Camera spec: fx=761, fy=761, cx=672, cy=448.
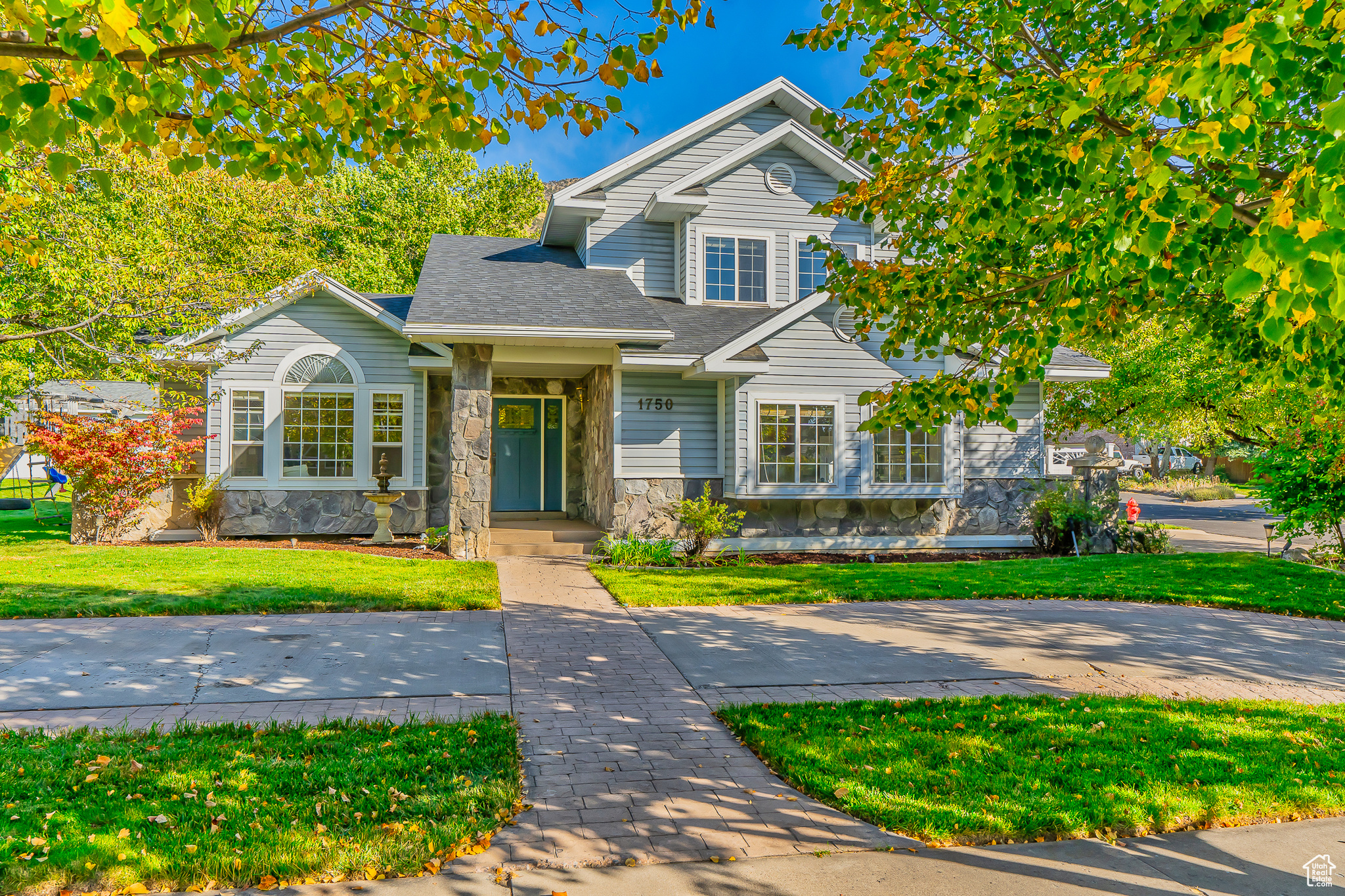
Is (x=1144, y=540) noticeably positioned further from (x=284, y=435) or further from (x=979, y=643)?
(x=284, y=435)

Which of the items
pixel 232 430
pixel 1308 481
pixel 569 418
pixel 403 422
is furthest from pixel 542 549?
pixel 1308 481

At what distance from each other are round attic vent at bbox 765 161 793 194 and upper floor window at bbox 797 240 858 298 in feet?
3.43

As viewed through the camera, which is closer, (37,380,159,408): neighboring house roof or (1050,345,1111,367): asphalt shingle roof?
(37,380,159,408): neighboring house roof

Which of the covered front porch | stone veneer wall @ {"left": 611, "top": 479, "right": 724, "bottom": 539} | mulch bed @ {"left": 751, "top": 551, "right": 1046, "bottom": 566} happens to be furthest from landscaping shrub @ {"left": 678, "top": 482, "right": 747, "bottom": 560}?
the covered front porch

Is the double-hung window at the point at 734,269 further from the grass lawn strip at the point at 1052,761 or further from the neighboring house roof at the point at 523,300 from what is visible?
the grass lawn strip at the point at 1052,761

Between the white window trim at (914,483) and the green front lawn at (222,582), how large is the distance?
21.3 ft

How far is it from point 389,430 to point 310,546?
246cm

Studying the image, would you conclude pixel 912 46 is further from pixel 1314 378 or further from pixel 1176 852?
pixel 1176 852

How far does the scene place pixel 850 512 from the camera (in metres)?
13.6

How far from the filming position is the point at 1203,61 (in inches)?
101

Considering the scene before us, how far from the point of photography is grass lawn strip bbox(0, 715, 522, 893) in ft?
9.70

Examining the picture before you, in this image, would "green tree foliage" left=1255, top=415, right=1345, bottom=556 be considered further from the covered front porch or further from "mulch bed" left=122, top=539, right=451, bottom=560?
"mulch bed" left=122, top=539, right=451, bottom=560

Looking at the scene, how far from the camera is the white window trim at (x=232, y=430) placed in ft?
43.4

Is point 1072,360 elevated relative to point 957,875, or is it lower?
elevated
